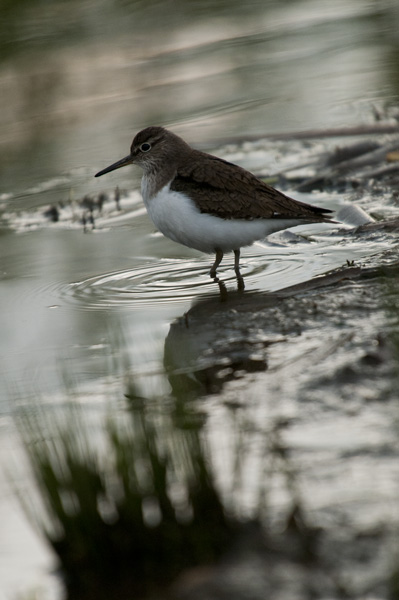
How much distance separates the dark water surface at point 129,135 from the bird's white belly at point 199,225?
289 mm

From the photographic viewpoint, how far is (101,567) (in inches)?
113

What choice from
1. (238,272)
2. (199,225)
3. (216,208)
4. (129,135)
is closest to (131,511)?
(199,225)

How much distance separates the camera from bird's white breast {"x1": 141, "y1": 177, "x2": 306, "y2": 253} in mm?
6375

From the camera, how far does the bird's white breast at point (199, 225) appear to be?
6375 millimetres

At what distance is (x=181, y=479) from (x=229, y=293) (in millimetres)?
3305

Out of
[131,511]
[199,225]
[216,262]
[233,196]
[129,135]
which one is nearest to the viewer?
[131,511]

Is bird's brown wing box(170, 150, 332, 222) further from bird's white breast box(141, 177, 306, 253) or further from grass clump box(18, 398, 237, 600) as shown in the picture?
grass clump box(18, 398, 237, 600)

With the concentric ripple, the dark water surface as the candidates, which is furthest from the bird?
the dark water surface

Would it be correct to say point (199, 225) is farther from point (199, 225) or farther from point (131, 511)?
point (131, 511)

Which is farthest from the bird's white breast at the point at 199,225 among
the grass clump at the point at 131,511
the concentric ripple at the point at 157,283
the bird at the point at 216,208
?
the grass clump at the point at 131,511

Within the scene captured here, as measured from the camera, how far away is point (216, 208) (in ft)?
21.1

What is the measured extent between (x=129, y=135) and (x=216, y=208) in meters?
5.46

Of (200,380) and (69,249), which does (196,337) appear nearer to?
(200,380)

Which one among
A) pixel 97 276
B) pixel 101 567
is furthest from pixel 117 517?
pixel 97 276
